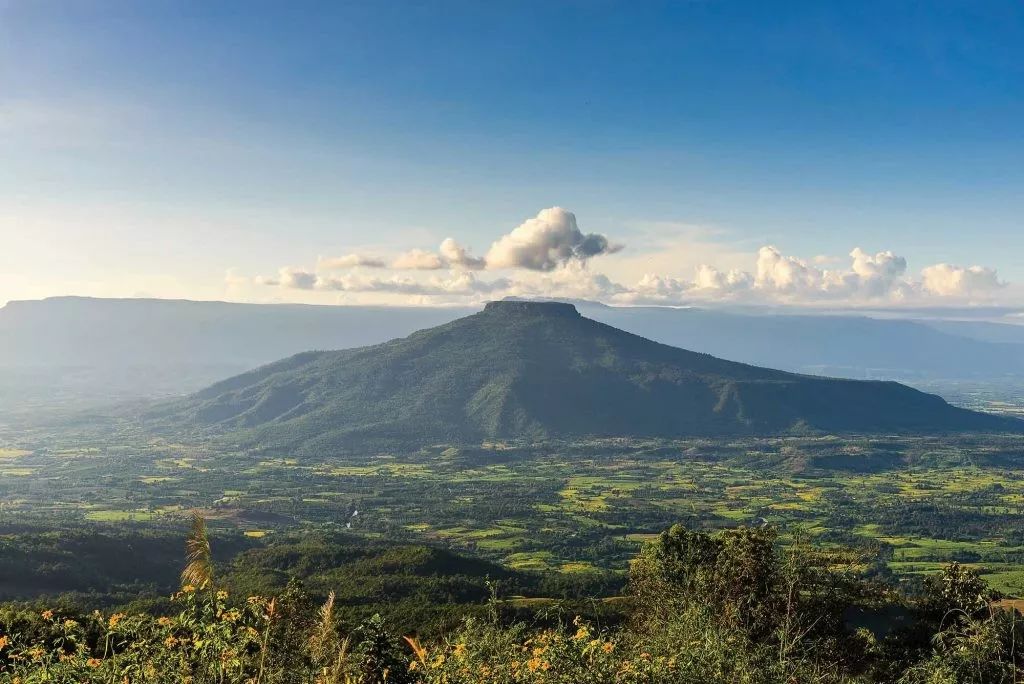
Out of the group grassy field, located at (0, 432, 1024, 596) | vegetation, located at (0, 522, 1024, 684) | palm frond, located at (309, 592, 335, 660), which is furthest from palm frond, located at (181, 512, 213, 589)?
grassy field, located at (0, 432, 1024, 596)

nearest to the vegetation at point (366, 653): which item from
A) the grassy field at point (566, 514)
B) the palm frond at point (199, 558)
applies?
the palm frond at point (199, 558)

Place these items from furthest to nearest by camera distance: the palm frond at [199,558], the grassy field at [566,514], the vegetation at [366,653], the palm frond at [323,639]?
the grassy field at [566,514] → the vegetation at [366,653] → the palm frond at [323,639] → the palm frond at [199,558]

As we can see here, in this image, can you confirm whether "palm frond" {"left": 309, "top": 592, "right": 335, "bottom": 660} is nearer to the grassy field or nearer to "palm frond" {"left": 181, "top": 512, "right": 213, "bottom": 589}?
"palm frond" {"left": 181, "top": 512, "right": 213, "bottom": 589}

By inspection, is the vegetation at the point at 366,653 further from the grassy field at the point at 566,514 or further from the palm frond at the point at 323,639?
the grassy field at the point at 566,514

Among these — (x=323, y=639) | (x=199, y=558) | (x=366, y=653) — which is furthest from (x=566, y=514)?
(x=199, y=558)

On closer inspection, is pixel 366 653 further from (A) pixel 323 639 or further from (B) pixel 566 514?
(B) pixel 566 514

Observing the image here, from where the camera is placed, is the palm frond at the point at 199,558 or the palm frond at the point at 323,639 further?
the palm frond at the point at 323,639

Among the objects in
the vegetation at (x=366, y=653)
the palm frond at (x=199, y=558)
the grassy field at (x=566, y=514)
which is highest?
the palm frond at (x=199, y=558)

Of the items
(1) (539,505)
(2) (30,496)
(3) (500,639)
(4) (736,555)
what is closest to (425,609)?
(4) (736,555)

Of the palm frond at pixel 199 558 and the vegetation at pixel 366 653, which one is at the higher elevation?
the palm frond at pixel 199 558

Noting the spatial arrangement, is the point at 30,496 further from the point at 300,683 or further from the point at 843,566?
the point at 300,683

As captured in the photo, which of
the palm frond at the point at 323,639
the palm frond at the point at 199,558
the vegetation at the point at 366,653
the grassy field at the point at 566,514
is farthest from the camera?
the grassy field at the point at 566,514
